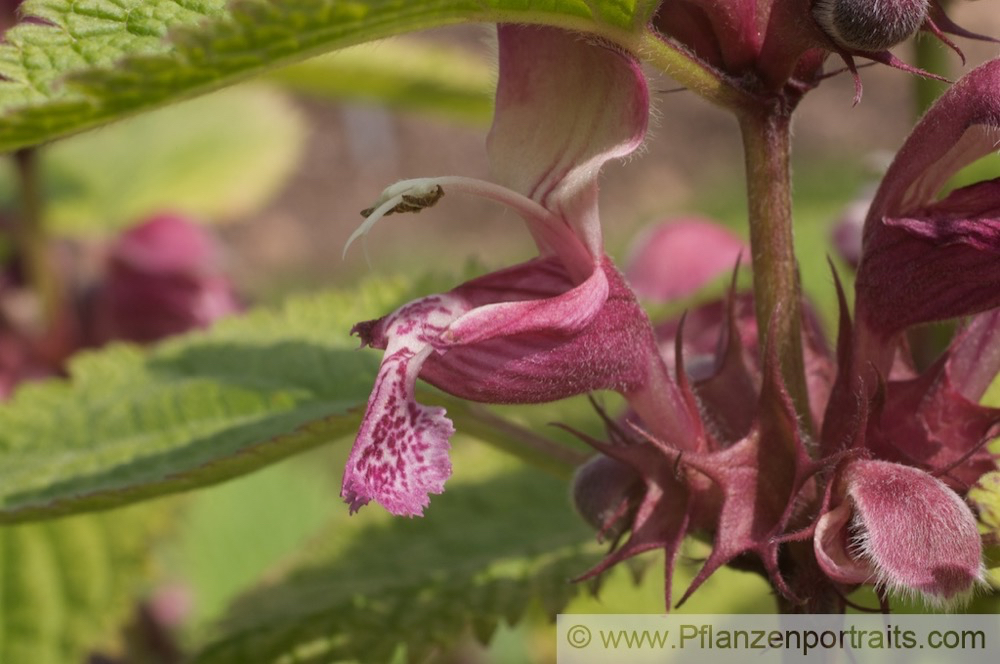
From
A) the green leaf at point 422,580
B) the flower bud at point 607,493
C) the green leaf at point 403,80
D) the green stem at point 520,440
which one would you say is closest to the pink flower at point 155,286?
the green leaf at point 403,80

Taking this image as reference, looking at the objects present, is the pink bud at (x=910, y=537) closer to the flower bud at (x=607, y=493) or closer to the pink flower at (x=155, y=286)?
the flower bud at (x=607, y=493)

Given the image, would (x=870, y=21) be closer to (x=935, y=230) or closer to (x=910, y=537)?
(x=935, y=230)

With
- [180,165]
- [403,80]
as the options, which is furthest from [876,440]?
[180,165]

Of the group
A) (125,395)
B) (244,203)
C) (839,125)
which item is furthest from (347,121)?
(125,395)

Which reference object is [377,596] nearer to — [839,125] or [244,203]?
[244,203]

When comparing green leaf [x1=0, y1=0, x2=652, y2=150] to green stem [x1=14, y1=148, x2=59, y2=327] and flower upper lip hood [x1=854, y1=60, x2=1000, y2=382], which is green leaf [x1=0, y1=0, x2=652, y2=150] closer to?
flower upper lip hood [x1=854, y1=60, x2=1000, y2=382]

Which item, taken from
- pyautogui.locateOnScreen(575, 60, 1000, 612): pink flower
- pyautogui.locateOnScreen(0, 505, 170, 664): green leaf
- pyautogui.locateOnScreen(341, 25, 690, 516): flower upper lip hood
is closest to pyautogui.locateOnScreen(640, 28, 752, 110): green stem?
pyautogui.locateOnScreen(341, 25, 690, 516): flower upper lip hood
